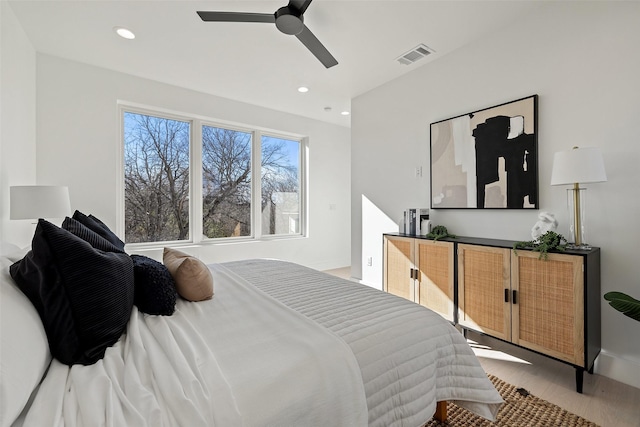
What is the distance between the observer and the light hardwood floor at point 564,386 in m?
1.63

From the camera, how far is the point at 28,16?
7.80 ft

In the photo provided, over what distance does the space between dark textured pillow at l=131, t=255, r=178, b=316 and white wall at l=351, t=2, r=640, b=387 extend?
2.61 m

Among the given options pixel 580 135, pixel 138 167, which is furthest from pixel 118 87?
pixel 580 135

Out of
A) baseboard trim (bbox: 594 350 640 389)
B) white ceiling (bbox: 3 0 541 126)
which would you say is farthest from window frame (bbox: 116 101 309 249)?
baseboard trim (bbox: 594 350 640 389)

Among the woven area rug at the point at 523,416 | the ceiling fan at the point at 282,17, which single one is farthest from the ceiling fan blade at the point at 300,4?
the woven area rug at the point at 523,416

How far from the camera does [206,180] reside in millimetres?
4152

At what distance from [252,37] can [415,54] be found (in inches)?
63.4

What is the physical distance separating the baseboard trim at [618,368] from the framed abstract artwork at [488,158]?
113 cm

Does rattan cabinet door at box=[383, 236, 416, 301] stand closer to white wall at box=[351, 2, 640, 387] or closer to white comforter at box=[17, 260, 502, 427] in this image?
white wall at box=[351, 2, 640, 387]

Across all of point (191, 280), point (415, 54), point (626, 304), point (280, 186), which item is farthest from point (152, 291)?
point (280, 186)

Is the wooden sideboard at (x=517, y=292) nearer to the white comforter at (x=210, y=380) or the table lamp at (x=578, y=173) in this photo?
the table lamp at (x=578, y=173)

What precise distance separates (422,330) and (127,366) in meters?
1.06

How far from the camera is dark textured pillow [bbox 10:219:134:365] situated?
0.87 metres

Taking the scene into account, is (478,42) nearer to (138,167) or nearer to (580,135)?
(580,135)
